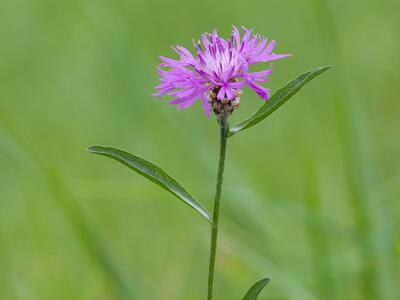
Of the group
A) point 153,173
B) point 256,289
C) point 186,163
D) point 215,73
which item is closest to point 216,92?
point 215,73

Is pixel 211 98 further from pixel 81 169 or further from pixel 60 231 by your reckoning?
pixel 81 169

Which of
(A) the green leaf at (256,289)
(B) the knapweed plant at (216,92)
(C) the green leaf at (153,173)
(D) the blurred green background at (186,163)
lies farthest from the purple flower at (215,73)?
(D) the blurred green background at (186,163)

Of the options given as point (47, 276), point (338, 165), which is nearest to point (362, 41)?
point (338, 165)

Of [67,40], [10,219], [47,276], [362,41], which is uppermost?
[67,40]

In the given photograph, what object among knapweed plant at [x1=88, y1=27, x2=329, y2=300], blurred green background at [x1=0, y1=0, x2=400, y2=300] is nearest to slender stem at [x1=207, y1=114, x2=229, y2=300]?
knapweed plant at [x1=88, y1=27, x2=329, y2=300]

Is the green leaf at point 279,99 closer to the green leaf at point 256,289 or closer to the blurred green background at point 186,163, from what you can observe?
the green leaf at point 256,289

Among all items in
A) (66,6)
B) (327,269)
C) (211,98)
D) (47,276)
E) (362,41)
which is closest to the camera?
(211,98)
